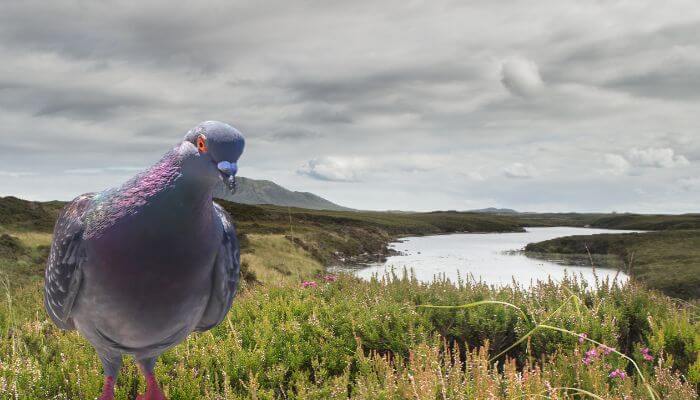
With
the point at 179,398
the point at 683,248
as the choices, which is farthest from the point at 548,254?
the point at 179,398

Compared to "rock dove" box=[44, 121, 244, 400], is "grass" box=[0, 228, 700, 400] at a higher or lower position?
lower

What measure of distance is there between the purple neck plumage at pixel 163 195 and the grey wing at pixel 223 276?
0.52 m

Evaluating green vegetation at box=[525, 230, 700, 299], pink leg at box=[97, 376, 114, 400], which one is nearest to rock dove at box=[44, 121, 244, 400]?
pink leg at box=[97, 376, 114, 400]

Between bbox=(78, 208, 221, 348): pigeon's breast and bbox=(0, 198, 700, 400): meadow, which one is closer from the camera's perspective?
bbox=(78, 208, 221, 348): pigeon's breast

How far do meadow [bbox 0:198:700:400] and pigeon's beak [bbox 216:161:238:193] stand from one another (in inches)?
74.4

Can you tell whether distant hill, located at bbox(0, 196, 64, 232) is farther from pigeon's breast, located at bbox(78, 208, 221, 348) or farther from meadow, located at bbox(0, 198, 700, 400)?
pigeon's breast, located at bbox(78, 208, 221, 348)

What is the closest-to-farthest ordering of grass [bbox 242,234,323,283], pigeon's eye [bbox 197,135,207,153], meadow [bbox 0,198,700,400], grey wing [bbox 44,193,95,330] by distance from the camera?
pigeon's eye [bbox 197,135,207,153], grey wing [bbox 44,193,95,330], meadow [bbox 0,198,700,400], grass [bbox 242,234,323,283]

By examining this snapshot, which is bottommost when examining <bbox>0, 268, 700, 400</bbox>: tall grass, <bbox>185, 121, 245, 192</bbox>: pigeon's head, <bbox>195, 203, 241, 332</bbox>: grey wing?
<bbox>0, 268, 700, 400</bbox>: tall grass

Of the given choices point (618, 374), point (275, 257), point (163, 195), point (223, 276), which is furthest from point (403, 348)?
point (275, 257)

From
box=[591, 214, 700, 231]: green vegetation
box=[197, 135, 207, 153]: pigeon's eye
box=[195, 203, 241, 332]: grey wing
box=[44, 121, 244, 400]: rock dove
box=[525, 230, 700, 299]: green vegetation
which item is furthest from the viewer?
box=[591, 214, 700, 231]: green vegetation

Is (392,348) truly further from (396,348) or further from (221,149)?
(221,149)

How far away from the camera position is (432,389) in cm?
346

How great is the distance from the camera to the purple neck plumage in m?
2.61

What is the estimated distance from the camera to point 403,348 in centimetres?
574
